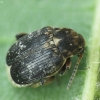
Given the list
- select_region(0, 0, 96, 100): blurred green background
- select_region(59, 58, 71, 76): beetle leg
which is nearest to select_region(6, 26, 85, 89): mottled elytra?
select_region(59, 58, 71, 76): beetle leg

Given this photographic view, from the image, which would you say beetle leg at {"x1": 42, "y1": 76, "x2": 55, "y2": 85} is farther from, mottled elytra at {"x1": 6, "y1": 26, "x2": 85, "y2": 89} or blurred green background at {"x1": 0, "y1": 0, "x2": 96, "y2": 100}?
blurred green background at {"x1": 0, "y1": 0, "x2": 96, "y2": 100}

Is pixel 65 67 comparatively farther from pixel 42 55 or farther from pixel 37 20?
pixel 37 20

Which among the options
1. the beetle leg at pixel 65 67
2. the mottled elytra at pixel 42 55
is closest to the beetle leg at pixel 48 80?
the mottled elytra at pixel 42 55

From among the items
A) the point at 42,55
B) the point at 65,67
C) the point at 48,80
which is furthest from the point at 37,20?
the point at 48,80

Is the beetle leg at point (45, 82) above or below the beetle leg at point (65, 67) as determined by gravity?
below

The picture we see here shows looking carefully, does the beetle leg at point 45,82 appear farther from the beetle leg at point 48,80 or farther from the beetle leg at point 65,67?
the beetle leg at point 65,67

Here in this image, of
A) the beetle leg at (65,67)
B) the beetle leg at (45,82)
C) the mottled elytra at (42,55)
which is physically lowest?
the beetle leg at (45,82)
